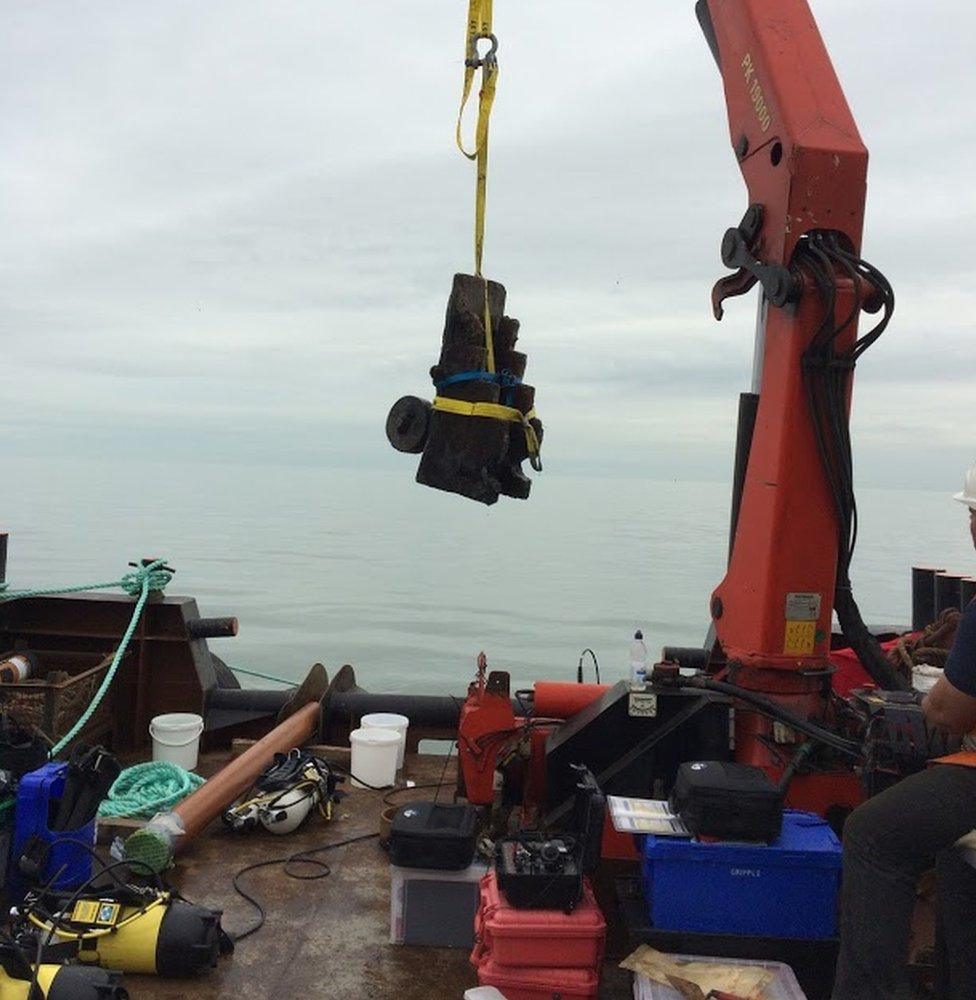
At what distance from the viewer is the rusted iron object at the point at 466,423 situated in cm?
411

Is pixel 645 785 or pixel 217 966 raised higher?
pixel 645 785

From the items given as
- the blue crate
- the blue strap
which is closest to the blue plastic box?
the blue strap

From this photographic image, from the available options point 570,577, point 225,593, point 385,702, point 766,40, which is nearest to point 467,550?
point 570,577

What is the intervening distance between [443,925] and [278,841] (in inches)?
49.0

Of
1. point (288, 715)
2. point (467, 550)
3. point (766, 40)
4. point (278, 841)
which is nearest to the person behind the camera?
point (766, 40)

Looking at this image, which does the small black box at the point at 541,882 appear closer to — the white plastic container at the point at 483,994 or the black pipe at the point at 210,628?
the white plastic container at the point at 483,994

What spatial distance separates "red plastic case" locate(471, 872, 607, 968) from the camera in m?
2.88

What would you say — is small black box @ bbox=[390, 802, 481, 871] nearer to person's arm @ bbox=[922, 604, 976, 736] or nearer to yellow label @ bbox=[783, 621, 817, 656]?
yellow label @ bbox=[783, 621, 817, 656]

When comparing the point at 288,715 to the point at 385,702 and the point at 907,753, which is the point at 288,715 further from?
the point at 907,753

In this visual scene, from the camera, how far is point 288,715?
5879 mm

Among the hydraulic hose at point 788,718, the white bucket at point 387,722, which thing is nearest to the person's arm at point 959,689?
the hydraulic hose at point 788,718

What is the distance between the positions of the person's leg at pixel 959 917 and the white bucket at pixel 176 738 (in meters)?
3.96

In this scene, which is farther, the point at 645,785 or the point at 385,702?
the point at 385,702

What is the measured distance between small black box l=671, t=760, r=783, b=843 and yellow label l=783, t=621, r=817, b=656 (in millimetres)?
847
